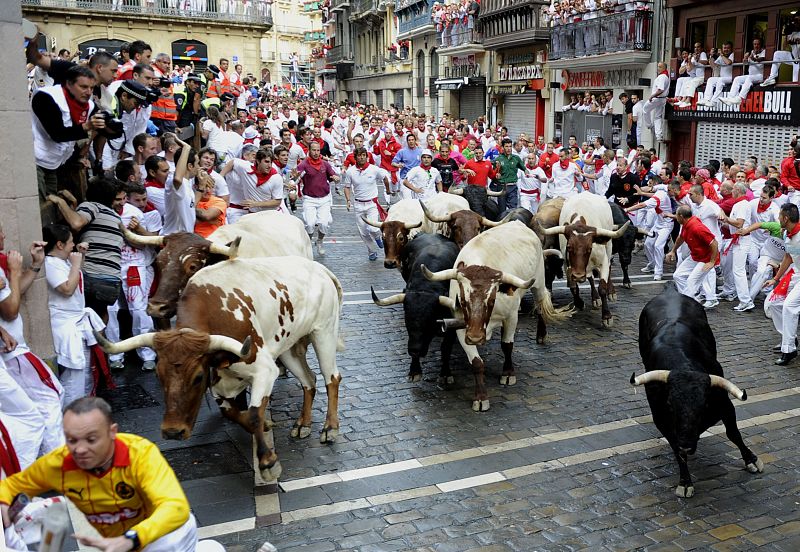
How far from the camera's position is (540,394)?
8.10 m

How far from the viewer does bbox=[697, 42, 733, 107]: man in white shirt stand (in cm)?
2058

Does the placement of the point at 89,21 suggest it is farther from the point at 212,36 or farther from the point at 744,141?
the point at 744,141

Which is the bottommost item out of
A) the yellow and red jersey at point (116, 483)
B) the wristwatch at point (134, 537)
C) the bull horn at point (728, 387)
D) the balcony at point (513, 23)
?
the bull horn at point (728, 387)

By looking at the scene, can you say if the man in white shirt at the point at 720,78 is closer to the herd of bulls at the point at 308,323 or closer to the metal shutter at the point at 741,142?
the metal shutter at the point at 741,142

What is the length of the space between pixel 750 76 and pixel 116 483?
66.5ft

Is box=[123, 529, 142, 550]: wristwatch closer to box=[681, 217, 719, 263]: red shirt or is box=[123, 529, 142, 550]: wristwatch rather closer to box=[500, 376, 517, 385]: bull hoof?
box=[500, 376, 517, 385]: bull hoof

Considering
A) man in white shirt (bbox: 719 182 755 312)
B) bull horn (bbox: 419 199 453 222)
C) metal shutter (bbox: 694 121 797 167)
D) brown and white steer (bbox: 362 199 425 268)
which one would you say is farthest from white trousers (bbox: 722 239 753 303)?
metal shutter (bbox: 694 121 797 167)

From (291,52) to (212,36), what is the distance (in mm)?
49431

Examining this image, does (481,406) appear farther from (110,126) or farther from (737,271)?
(737,271)

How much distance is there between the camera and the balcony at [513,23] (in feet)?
100

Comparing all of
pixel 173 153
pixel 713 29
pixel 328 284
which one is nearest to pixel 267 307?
pixel 328 284

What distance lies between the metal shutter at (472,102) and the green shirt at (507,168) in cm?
2254

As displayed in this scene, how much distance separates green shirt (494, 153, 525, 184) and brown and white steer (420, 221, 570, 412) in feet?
24.6

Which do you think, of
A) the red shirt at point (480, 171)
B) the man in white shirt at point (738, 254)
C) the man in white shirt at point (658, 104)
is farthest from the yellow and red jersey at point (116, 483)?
the man in white shirt at point (658, 104)
